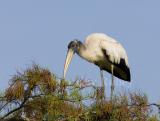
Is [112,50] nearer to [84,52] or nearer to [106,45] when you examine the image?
[106,45]

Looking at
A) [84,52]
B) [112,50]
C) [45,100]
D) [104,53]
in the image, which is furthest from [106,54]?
[45,100]

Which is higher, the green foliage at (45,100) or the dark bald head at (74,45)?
the dark bald head at (74,45)

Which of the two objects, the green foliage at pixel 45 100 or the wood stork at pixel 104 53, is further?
the wood stork at pixel 104 53

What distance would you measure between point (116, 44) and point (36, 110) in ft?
21.5

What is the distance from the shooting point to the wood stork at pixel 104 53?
13883mm

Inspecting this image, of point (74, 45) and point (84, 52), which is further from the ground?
point (74, 45)

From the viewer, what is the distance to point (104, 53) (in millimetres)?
14086

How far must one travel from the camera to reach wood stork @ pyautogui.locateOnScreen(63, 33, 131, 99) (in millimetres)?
13883

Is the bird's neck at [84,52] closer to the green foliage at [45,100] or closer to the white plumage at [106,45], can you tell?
the white plumage at [106,45]

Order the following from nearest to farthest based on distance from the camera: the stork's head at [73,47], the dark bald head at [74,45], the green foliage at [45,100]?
the green foliage at [45,100] → the stork's head at [73,47] → the dark bald head at [74,45]

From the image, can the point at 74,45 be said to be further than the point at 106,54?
No

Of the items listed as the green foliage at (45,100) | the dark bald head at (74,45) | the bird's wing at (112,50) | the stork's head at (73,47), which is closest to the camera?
the green foliage at (45,100)

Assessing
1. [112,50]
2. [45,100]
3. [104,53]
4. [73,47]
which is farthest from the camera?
[104,53]

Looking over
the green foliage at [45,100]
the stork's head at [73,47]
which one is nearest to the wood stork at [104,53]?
the stork's head at [73,47]
